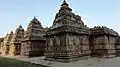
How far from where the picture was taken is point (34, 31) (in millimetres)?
20656

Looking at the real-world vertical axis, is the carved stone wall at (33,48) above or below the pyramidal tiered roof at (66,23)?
below

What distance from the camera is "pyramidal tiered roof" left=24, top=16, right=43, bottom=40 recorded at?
19688 millimetres

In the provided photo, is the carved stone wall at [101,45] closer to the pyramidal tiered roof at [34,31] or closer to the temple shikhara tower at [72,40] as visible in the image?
the temple shikhara tower at [72,40]

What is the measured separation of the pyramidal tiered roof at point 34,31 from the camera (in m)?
19.7

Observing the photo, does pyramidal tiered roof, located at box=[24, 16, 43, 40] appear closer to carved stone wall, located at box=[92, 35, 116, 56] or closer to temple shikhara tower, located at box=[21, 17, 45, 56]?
temple shikhara tower, located at box=[21, 17, 45, 56]

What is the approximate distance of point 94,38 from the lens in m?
14.5

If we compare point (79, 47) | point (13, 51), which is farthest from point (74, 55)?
point (13, 51)

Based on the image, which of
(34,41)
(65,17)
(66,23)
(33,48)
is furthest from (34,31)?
(66,23)

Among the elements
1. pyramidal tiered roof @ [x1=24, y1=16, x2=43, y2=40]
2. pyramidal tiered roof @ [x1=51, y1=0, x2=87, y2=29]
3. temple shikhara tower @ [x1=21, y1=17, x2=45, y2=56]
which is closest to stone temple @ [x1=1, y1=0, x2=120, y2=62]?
pyramidal tiered roof @ [x1=51, y1=0, x2=87, y2=29]

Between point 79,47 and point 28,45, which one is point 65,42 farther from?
point 28,45

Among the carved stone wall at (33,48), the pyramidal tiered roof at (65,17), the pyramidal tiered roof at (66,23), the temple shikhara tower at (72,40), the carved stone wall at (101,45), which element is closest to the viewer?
the temple shikhara tower at (72,40)

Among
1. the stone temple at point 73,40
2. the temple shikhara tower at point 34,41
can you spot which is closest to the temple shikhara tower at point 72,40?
the stone temple at point 73,40

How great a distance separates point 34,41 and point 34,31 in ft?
6.48

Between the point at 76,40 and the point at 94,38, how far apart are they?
3206 mm
